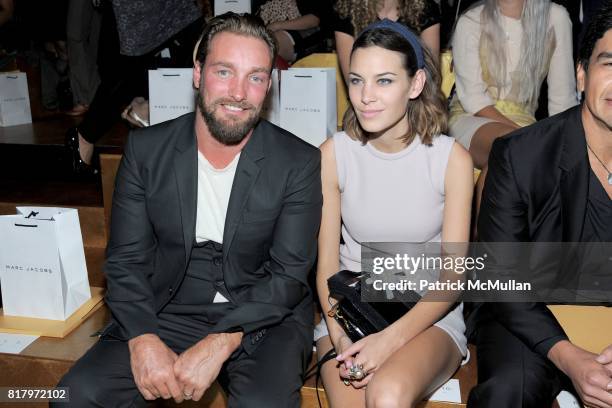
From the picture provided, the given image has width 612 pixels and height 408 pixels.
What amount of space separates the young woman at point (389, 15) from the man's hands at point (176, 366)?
1.88 metres

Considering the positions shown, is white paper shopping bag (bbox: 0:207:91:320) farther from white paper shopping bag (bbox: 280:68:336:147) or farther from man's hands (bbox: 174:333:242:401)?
white paper shopping bag (bbox: 280:68:336:147)

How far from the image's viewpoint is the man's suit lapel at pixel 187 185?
6.38 ft

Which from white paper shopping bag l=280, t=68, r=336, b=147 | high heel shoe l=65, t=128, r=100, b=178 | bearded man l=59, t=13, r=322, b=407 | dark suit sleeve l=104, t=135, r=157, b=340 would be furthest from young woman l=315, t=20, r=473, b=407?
high heel shoe l=65, t=128, r=100, b=178

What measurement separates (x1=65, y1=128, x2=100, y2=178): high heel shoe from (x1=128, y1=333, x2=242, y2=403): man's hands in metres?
1.80

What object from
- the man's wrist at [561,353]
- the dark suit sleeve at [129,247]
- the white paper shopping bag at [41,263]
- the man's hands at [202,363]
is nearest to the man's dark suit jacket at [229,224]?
the dark suit sleeve at [129,247]

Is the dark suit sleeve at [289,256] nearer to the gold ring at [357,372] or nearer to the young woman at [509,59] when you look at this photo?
the gold ring at [357,372]

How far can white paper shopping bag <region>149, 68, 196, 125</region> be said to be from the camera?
9.91ft

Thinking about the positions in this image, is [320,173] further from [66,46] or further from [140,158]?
[66,46]

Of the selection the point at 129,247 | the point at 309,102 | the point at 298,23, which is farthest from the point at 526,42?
the point at 129,247

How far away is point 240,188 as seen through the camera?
1.94m

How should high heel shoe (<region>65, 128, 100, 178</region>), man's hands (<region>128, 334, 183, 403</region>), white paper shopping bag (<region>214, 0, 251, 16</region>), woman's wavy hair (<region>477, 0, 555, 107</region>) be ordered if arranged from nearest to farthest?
1. man's hands (<region>128, 334, 183, 403</region>)
2. woman's wavy hair (<region>477, 0, 555, 107</region>)
3. high heel shoe (<region>65, 128, 100, 178</region>)
4. white paper shopping bag (<region>214, 0, 251, 16</region>)

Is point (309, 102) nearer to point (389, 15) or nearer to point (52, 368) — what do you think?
point (389, 15)

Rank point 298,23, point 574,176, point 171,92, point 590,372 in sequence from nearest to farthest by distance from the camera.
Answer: point 590,372, point 574,176, point 171,92, point 298,23

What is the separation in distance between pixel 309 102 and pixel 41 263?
1.43 m
